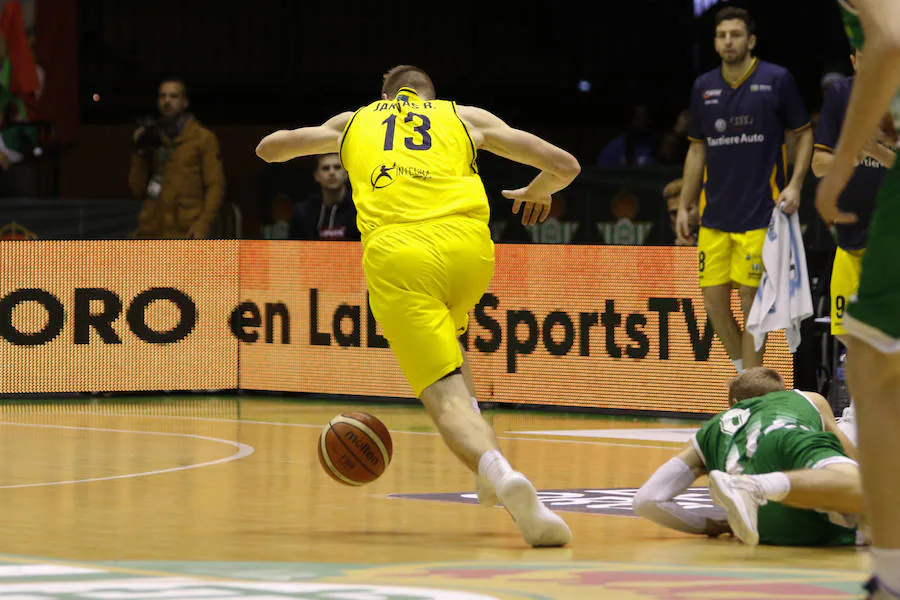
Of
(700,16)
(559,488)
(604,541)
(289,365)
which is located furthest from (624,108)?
(604,541)

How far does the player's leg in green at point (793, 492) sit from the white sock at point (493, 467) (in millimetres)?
806

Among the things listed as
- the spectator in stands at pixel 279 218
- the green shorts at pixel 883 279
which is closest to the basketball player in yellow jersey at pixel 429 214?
the green shorts at pixel 883 279

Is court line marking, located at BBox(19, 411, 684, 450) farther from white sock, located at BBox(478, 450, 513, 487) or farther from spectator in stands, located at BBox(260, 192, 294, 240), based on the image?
spectator in stands, located at BBox(260, 192, 294, 240)

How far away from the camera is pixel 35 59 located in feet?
68.1

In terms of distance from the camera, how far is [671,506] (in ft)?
26.3

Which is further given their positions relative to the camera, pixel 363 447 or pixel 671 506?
pixel 363 447

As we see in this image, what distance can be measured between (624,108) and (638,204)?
23.5 ft

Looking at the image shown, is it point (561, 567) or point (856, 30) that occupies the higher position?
point (856, 30)

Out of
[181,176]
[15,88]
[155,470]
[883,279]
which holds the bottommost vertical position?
[155,470]

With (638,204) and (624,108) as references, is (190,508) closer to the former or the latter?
(638,204)

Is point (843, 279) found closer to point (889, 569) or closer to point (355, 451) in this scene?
point (355, 451)

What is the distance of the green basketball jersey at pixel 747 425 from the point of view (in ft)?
25.8

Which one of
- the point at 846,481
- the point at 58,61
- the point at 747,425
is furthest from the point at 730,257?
the point at 58,61

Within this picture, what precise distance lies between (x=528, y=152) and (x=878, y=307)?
3762 millimetres
